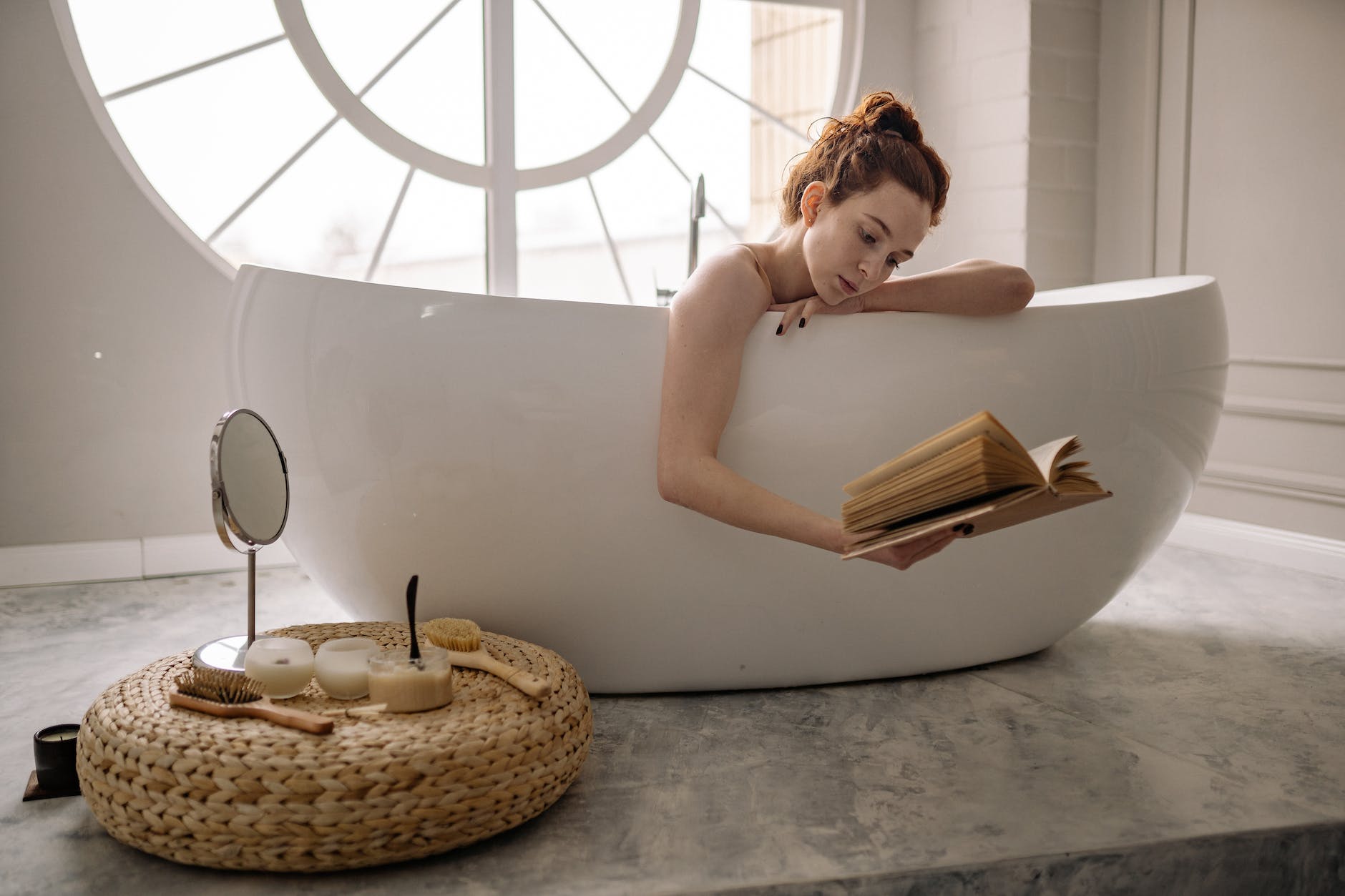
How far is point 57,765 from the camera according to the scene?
1281 millimetres

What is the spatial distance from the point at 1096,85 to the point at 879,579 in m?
2.20

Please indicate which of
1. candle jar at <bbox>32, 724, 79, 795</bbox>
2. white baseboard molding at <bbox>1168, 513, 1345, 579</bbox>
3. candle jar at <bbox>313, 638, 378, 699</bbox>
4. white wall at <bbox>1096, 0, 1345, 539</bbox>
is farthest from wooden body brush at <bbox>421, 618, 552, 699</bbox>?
white wall at <bbox>1096, 0, 1345, 539</bbox>

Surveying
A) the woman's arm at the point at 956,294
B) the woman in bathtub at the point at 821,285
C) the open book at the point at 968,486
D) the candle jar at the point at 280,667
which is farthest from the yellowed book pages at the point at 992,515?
the candle jar at the point at 280,667

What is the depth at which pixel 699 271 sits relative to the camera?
1510mm

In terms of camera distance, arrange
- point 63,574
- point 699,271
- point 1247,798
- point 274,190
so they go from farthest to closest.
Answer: point 274,190
point 63,574
point 699,271
point 1247,798

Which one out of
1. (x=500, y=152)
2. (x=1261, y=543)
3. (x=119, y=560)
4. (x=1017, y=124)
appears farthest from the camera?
(x=1017, y=124)

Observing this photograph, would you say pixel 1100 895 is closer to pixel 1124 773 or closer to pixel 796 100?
pixel 1124 773

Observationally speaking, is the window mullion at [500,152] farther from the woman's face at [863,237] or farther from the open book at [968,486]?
the open book at [968,486]

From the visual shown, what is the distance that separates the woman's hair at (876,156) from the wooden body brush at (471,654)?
2.53 ft

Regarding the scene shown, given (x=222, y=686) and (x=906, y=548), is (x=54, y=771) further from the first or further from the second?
(x=906, y=548)

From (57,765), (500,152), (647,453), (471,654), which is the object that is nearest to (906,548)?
(647,453)

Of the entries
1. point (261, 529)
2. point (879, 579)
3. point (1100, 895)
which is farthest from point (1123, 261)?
point (261, 529)

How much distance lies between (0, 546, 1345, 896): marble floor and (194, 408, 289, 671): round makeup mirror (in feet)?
0.80

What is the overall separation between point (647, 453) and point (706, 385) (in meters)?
0.13
